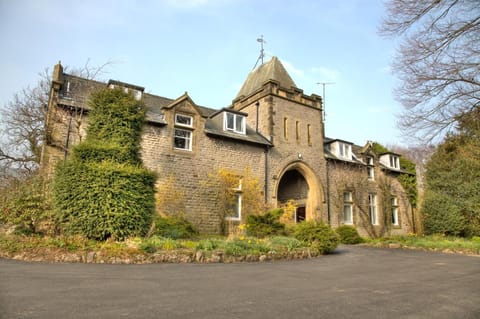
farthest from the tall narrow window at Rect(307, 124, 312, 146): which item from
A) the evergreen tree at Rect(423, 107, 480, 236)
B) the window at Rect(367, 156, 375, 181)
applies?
the evergreen tree at Rect(423, 107, 480, 236)

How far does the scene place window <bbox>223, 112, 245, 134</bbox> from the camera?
18844mm

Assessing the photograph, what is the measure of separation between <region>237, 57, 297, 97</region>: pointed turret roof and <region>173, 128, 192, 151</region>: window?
8.54 metres

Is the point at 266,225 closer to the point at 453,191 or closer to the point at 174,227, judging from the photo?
the point at 174,227

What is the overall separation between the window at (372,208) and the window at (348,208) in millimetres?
2284

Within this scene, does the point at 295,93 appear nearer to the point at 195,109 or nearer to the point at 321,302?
the point at 195,109

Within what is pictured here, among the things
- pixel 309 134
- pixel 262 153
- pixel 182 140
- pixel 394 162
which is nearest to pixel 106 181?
pixel 182 140

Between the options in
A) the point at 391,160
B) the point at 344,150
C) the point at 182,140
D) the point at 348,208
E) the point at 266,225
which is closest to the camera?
the point at 266,225

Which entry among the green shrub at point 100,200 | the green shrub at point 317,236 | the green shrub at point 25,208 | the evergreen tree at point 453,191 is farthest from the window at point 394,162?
the green shrub at point 25,208

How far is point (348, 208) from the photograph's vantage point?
23297 mm

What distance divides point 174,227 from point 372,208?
58.8 feet

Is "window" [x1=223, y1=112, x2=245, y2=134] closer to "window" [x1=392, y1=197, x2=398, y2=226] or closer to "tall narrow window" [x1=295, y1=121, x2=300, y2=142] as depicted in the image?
"tall narrow window" [x1=295, y1=121, x2=300, y2=142]

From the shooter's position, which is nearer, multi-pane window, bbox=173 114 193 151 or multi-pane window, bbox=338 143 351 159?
multi-pane window, bbox=173 114 193 151

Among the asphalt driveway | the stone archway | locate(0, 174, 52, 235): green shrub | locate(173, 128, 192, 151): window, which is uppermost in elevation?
locate(173, 128, 192, 151): window

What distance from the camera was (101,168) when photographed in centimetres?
962
